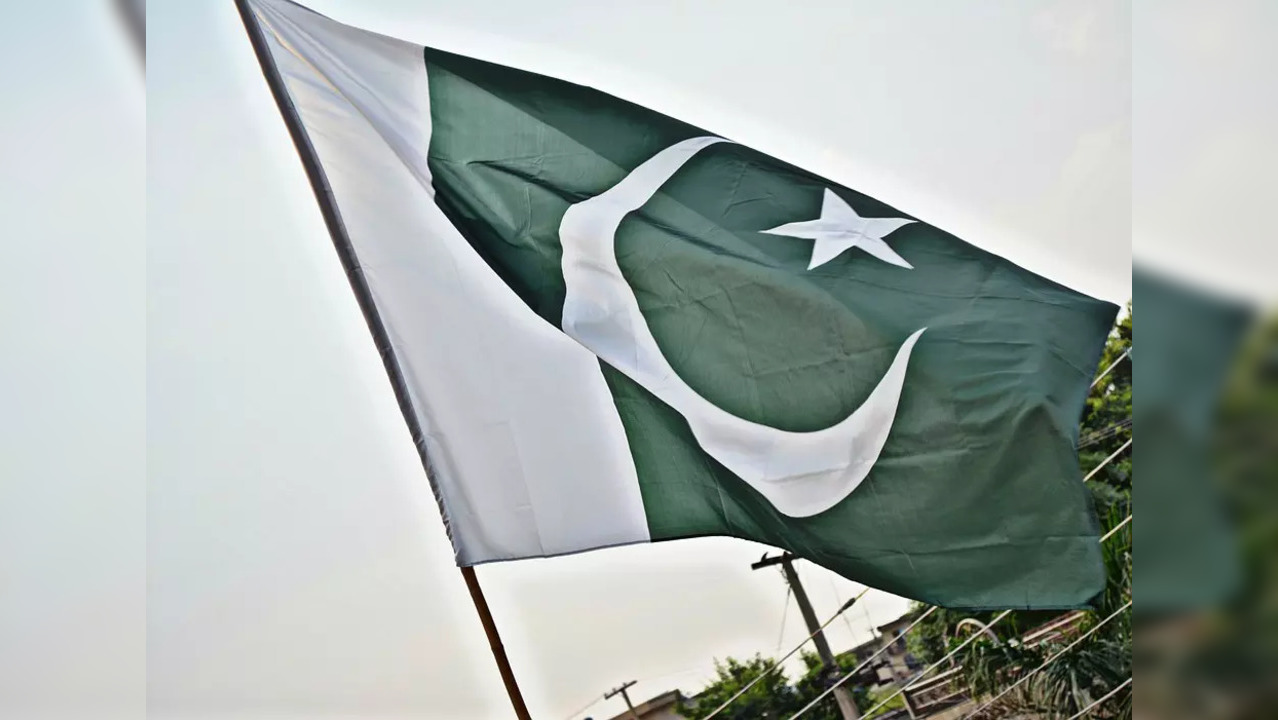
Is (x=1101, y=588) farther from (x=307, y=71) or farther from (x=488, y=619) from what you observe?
(x=307, y=71)

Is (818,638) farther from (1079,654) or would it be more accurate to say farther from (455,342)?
(455,342)

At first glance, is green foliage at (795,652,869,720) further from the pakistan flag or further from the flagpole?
the flagpole

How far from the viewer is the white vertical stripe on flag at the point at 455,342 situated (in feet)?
12.5

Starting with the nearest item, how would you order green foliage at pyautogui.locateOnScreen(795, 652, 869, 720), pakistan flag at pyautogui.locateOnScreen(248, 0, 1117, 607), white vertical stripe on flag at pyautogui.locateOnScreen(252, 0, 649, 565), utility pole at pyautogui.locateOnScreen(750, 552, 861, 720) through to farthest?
1. pakistan flag at pyautogui.locateOnScreen(248, 0, 1117, 607)
2. white vertical stripe on flag at pyautogui.locateOnScreen(252, 0, 649, 565)
3. utility pole at pyautogui.locateOnScreen(750, 552, 861, 720)
4. green foliage at pyautogui.locateOnScreen(795, 652, 869, 720)

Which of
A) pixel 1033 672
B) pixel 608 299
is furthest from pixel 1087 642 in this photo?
pixel 608 299

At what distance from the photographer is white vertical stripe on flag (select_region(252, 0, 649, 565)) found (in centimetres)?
381

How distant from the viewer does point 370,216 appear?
3.89 metres

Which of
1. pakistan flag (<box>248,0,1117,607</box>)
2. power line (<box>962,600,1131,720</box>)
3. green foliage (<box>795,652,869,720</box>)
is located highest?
green foliage (<box>795,652,869,720</box>)

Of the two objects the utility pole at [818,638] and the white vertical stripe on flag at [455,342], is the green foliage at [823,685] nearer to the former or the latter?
the utility pole at [818,638]

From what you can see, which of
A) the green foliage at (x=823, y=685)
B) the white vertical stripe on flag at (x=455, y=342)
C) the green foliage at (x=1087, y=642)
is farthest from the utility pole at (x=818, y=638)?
the white vertical stripe on flag at (x=455, y=342)

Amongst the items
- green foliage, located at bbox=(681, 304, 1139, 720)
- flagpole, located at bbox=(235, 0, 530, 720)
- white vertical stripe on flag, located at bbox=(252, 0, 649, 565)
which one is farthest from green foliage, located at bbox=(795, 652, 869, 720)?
flagpole, located at bbox=(235, 0, 530, 720)

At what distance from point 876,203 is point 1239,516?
3375 mm

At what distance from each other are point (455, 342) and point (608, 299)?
587mm

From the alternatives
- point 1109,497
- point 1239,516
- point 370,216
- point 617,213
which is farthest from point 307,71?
point 1109,497
